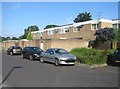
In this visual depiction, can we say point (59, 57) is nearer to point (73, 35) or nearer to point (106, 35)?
point (106, 35)

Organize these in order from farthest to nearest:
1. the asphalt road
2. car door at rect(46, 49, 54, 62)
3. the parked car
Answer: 1. car door at rect(46, 49, 54, 62)
2. the parked car
3. the asphalt road

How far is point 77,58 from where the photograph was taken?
22.4 m

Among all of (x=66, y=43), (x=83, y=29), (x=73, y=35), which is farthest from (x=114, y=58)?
(x=73, y=35)

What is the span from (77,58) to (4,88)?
1277 centimetres

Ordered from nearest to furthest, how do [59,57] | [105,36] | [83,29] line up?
[59,57] → [105,36] → [83,29]

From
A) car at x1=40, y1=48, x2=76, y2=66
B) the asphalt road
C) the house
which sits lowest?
the asphalt road

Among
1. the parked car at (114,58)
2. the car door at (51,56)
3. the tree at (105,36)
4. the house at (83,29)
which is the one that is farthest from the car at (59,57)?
the house at (83,29)

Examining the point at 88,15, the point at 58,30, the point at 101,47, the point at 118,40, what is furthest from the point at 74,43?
the point at 88,15

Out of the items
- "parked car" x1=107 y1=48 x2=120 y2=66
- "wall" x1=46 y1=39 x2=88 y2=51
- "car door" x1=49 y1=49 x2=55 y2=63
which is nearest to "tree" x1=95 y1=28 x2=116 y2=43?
"wall" x1=46 y1=39 x2=88 y2=51

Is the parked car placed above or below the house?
below

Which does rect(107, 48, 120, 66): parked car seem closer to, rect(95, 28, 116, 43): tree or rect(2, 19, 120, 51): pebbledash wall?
rect(2, 19, 120, 51): pebbledash wall

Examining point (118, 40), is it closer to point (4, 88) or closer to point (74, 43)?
point (74, 43)

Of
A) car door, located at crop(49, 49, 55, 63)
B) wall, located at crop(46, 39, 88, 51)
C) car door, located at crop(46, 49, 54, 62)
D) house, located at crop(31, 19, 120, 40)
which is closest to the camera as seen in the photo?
car door, located at crop(49, 49, 55, 63)

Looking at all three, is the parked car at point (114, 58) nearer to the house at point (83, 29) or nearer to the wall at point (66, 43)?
the wall at point (66, 43)
